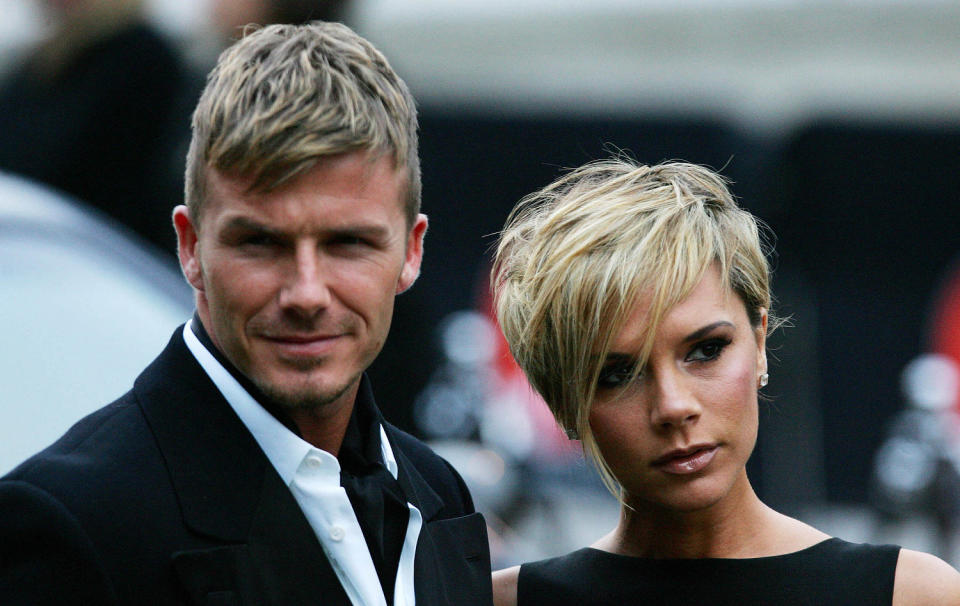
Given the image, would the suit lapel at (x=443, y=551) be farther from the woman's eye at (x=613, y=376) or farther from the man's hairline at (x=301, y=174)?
the man's hairline at (x=301, y=174)

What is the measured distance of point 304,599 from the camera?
7.83ft

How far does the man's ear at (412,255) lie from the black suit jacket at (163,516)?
1.27 ft

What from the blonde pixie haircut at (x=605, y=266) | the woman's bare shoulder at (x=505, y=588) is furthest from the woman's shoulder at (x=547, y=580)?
the blonde pixie haircut at (x=605, y=266)

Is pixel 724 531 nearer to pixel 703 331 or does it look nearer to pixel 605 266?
pixel 703 331

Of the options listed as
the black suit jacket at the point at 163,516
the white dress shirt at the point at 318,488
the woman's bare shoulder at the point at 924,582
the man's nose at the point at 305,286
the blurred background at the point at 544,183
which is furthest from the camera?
the blurred background at the point at 544,183

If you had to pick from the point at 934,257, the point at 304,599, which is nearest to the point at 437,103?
the point at 934,257

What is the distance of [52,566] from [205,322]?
0.55 metres

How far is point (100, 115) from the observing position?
15.3 feet

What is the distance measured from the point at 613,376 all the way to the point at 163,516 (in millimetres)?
1014

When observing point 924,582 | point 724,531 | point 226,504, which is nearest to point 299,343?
point 226,504

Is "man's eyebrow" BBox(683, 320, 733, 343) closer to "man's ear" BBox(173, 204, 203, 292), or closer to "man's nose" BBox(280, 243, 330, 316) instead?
"man's nose" BBox(280, 243, 330, 316)

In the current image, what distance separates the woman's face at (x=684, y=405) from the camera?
2850 millimetres

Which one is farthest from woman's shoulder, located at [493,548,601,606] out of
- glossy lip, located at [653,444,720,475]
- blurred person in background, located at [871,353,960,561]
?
blurred person in background, located at [871,353,960,561]

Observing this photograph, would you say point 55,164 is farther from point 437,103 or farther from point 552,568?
point 437,103
